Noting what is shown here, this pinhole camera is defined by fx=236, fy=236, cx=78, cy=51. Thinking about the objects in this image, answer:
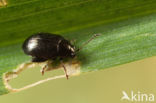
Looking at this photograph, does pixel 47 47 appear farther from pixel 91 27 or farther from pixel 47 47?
pixel 91 27

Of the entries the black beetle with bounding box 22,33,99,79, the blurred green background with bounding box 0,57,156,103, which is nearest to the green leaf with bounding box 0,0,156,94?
the black beetle with bounding box 22,33,99,79

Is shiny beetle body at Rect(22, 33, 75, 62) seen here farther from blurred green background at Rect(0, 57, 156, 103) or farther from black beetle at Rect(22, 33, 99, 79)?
blurred green background at Rect(0, 57, 156, 103)

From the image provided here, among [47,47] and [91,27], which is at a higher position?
[91,27]

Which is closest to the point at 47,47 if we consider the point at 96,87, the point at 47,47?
the point at 47,47

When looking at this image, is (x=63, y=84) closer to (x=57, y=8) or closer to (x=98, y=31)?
(x=98, y=31)

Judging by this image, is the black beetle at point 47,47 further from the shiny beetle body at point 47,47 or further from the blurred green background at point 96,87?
the blurred green background at point 96,87
